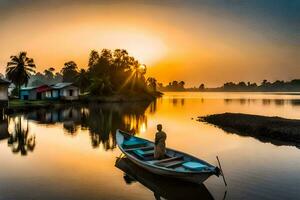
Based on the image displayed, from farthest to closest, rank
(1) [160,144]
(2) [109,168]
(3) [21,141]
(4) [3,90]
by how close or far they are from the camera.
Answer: (4) [3,90]
(3) [21,141]
(2) [109,168]
(1) [160,144]

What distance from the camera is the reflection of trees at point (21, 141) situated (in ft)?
86.6

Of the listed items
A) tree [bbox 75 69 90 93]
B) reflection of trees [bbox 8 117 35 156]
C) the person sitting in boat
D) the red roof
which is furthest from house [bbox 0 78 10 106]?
tree [bbox 75 69 90 93]

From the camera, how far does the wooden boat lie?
15.2m

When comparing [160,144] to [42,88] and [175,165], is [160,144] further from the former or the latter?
[42,88]

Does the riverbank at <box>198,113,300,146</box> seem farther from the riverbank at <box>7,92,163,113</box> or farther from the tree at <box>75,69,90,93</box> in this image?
the tree at <box>75,69,90,93</box>

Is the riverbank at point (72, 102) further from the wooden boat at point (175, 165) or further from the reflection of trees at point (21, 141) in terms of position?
the wooden boat at point (175, 165)

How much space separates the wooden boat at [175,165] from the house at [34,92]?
2785 inches

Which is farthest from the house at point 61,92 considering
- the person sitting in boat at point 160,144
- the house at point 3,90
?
the person sitting in boat at point 160,144

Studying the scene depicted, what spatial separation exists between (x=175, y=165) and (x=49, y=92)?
7877cm

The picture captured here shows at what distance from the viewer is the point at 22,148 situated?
27.0 meters

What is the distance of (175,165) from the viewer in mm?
16844

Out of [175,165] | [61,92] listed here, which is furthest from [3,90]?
[175,165]

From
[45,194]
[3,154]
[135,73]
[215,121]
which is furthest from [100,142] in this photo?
[135,73]

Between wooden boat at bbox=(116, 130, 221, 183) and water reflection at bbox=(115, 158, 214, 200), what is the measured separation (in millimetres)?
579
